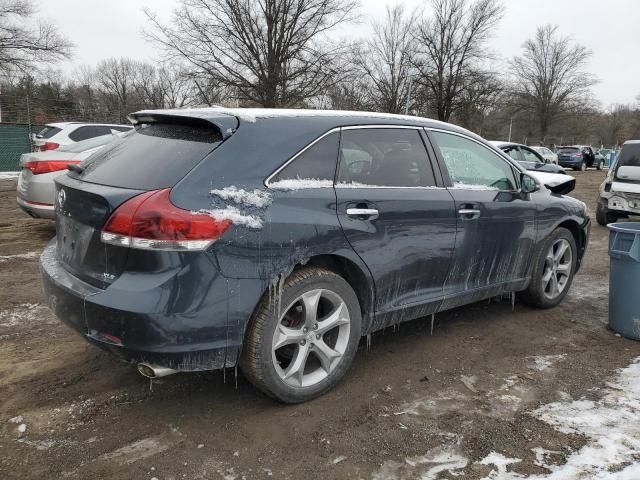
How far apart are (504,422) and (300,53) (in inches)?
795

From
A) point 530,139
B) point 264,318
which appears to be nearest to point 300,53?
point 264,318

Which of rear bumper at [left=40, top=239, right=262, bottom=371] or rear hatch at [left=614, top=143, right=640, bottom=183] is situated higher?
rear hatch at [left=614, top=143, right=640, bottom=183]

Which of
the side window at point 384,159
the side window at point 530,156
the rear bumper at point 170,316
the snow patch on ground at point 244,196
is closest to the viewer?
the rear bumper at point 170,316

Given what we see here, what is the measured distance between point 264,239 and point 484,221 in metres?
1.96

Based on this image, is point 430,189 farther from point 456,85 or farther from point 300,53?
point 456,85

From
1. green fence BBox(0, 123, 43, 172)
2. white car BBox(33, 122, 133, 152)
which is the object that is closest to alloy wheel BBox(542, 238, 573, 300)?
white car BBox(33, 122, 133, 152)

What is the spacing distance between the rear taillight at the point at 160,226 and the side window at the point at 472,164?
1989mm

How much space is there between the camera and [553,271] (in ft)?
15.8

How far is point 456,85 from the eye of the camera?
31.8 meters

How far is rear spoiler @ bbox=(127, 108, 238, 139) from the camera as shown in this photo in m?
2.82

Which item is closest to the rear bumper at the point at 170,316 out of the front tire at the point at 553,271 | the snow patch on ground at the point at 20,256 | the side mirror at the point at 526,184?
the side mirror at the point at 526,184

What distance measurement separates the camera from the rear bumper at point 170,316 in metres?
2.46

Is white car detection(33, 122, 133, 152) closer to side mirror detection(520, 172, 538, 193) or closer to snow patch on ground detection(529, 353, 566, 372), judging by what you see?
side mirror detection(520, 172, 538, 193)

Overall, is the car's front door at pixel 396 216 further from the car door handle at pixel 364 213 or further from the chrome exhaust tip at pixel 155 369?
the chrome exhaust tip at pixel 155 369
